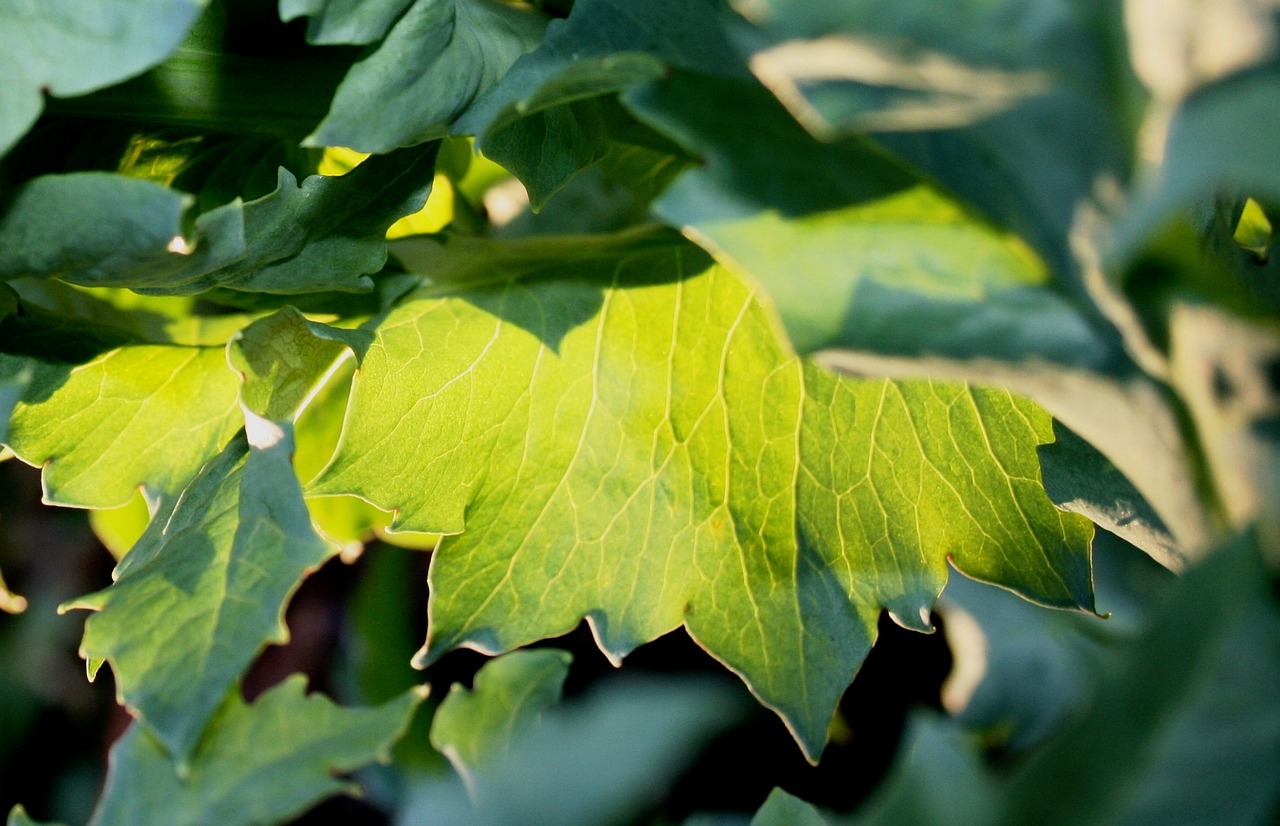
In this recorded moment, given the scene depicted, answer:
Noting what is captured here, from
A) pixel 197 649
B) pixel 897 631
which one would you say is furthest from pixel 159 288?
pixel 897 631

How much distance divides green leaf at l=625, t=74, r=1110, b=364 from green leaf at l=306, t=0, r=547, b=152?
13 centimetres

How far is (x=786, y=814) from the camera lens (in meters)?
0.41

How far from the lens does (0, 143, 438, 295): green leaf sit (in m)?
0.39

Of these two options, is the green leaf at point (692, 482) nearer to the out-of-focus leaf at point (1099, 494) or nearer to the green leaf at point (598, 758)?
the out-of-focus leaf at point (1099, 494)

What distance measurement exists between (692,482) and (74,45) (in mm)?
317

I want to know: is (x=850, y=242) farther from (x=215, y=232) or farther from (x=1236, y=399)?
(x=215, y=232)

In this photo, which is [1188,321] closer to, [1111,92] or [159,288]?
[1111,92]

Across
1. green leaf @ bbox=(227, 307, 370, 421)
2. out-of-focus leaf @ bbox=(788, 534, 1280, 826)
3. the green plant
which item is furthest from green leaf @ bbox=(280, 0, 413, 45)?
out-of-focus leaf @ bbox=(788, 534, 1280, 826)

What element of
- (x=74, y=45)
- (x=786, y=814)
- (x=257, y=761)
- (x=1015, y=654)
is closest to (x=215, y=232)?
(x=74, y=45)

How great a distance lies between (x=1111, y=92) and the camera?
0.27 metres

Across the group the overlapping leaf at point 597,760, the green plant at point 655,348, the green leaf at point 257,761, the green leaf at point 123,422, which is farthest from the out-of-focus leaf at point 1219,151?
the green leaf at point 123,422

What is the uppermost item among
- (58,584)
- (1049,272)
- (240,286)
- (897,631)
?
(1049,272)

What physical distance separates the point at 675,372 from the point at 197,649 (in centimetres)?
26

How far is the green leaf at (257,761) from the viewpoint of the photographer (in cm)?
33
